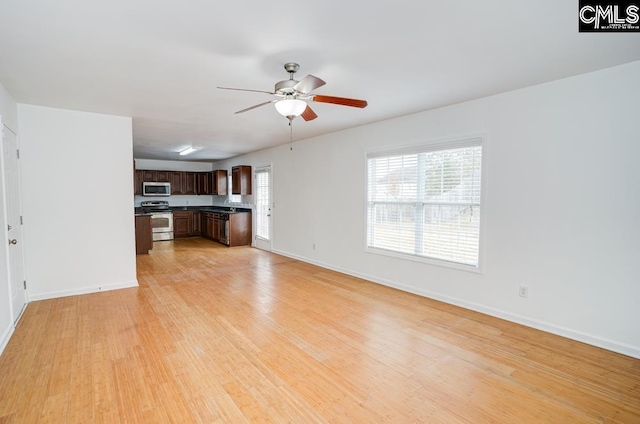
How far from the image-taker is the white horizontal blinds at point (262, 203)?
25.7ft

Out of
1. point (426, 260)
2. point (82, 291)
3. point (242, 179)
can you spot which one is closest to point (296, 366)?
point (426, 260)

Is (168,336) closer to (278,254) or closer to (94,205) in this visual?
(94,205)

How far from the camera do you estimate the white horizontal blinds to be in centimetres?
785

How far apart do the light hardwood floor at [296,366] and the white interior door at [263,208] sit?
364 cm

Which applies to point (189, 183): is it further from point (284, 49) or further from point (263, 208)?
point (284, 49)

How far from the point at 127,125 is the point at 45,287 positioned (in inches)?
96.8

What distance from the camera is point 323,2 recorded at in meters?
1.84

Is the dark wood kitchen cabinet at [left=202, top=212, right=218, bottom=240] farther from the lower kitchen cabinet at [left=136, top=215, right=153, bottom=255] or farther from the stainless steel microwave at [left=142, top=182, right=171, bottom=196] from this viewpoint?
the lower kitchen cabinet at [left=136, top=215, right=153, bottom=255]

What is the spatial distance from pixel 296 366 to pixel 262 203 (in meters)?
5.82

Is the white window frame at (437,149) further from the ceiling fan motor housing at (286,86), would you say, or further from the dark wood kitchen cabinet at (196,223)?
the dark wood kitchen cabinet at (196,223)

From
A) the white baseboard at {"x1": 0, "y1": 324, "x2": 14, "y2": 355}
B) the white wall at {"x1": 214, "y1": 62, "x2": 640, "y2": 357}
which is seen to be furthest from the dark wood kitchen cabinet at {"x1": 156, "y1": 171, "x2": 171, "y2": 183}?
the white wall at {"x1": 214, "y1": 62, "x2": 640, "y2": 357}

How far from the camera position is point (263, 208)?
8.03 metres

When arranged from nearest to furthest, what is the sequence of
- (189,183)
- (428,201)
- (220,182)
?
(428,201), (220,182), (189,183)

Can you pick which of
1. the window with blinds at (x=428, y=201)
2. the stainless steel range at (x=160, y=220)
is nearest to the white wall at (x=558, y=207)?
the window with blinds at (x=428, y=201)
